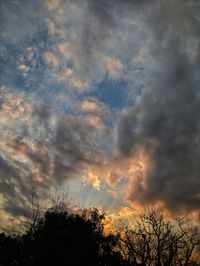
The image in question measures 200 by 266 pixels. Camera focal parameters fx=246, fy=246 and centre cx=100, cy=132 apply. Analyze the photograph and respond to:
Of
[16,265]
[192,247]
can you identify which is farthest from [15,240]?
[192,247]

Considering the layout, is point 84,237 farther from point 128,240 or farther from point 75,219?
point 128,240

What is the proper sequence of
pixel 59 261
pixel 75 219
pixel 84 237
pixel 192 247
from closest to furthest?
pixel 59 261 < pixel 84 237 < pixel 75 219 < pixel 192 247

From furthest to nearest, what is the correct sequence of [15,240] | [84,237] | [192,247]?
[15,240], [192,247], [84,237]

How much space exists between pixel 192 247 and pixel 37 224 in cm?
2158

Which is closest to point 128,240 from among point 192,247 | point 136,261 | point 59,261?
point 136,261

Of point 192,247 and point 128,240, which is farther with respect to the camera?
point 128,240

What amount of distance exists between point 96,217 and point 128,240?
6.78m

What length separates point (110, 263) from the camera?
3294cm

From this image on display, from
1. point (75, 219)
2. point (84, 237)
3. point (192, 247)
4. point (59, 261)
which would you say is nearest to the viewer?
point (59, 261)

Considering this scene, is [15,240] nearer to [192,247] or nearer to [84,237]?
[84,237]

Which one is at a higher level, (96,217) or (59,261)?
(96,217)

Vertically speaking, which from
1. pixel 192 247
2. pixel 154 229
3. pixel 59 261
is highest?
pixel 154 229

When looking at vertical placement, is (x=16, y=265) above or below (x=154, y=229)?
below

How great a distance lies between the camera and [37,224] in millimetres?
32906
